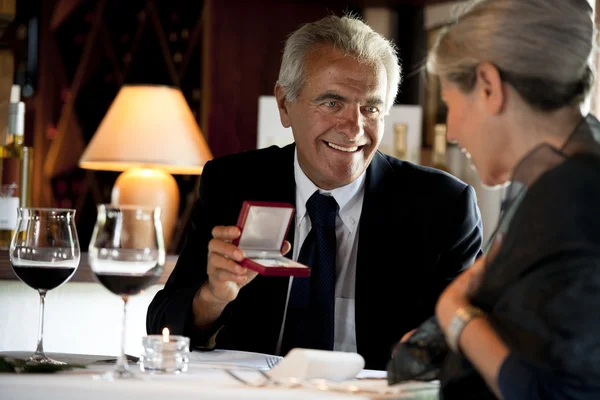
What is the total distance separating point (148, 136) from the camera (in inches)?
157

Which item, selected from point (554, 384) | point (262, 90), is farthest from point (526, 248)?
point (262, 90)

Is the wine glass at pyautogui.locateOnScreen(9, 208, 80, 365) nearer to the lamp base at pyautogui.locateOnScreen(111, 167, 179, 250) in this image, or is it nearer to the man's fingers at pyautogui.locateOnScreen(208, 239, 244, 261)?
the man's fingers at pyautogui.locateOnScreen(208, 239, 244, 261)

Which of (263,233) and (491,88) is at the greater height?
(491,88)

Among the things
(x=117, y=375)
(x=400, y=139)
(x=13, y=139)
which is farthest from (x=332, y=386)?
(x=400, y=139)

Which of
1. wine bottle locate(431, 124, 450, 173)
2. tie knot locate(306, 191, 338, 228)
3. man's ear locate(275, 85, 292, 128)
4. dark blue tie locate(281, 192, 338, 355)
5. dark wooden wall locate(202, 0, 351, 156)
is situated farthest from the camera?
dark wooden wall locate(202, 0, 351, 156)

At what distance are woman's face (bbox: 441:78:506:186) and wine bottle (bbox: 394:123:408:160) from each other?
2274mm

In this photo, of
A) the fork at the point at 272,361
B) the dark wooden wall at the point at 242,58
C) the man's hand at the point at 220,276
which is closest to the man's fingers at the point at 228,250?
the man's hand at the point at 220,276

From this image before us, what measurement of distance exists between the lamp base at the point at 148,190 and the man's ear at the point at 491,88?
7.95 ft

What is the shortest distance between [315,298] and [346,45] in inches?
24.3

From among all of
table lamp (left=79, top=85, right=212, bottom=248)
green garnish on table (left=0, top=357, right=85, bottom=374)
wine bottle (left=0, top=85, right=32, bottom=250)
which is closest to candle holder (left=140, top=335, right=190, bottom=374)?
green garnish on table (left=0, top=357, right=85, bottom=374)

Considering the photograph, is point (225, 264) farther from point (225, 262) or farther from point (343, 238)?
point (343, 238)

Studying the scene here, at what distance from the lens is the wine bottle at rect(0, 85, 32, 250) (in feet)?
8.02

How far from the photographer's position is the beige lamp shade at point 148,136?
3.97m

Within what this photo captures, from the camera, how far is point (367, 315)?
210 centimetres
